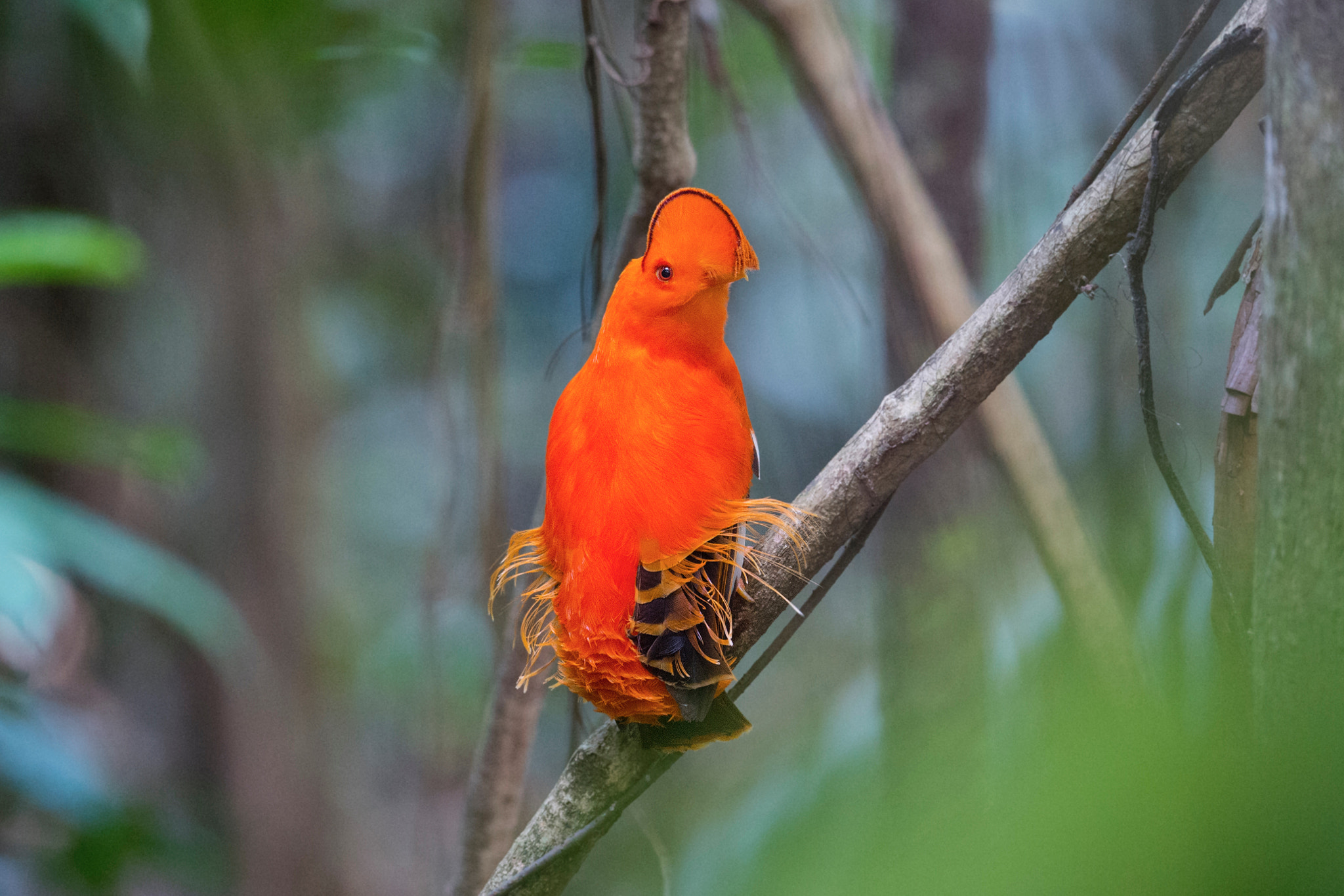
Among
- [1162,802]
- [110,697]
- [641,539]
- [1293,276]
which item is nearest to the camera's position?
[1162,802]

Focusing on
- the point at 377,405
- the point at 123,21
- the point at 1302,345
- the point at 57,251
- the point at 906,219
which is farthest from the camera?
the point at 377,405

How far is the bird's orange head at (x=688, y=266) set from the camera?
0.52 m

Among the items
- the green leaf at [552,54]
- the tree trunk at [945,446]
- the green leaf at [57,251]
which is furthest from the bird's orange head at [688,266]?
the green leaf at [57,251]

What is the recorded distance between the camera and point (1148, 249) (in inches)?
21.0

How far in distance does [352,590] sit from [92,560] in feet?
3.08

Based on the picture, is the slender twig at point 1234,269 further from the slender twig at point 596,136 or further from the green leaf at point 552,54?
the green leaf at point 552,54

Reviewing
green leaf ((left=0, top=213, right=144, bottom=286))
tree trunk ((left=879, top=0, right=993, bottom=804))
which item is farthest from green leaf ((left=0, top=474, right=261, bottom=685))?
tree trunk ((left=879, top=0, right=993, bottom=804))

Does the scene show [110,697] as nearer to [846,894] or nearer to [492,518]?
[492,518]

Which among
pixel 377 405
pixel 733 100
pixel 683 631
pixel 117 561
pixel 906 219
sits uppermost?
pixel 733 100

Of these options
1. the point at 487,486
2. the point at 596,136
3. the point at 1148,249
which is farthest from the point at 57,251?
the point at 1148,249

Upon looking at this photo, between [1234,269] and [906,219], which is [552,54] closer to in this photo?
[906,219]

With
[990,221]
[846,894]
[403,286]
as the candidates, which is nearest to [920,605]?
[990,221]

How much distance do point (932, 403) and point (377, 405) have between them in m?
2.00

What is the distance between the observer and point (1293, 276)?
340 mm
